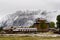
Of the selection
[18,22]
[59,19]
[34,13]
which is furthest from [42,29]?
[34,13]

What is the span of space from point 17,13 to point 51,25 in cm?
5253

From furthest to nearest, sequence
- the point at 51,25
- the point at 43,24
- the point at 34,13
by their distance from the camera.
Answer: the point at 34,13 < the point at 51,25 < the point at 43,24

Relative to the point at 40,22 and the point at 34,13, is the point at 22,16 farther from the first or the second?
the point at 40,22

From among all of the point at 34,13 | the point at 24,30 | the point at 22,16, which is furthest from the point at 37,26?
the point at 34,13

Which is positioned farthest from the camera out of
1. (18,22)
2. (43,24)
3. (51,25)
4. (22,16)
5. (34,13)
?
(34,13)

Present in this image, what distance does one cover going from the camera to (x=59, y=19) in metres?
55.0

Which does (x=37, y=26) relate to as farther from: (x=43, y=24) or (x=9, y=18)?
(x=9, y=18)

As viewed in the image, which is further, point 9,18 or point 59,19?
point 9,18

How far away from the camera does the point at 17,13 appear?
119 meters

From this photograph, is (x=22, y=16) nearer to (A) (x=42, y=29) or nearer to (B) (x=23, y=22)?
(B) (x=23, y=22)

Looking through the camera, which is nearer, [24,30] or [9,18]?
[24,30]

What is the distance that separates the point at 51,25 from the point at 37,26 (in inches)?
485

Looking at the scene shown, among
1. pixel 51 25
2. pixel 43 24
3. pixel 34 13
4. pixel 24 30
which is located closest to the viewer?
pixel 24 30

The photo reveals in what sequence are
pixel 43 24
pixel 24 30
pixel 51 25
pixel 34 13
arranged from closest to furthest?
1. pixel 24 30
2. pixel 43 24
3. pixel 51 25
4. pixel 34 13
